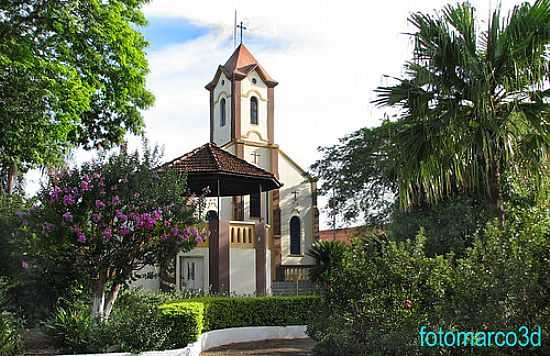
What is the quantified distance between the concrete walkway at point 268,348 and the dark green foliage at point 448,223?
14.7ft

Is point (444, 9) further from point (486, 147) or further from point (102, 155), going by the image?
point (102, 155)

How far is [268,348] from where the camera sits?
48.1 feet

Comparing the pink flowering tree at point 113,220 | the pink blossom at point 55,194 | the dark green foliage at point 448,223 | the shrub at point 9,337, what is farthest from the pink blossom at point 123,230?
the dark green foliage at point 448,223

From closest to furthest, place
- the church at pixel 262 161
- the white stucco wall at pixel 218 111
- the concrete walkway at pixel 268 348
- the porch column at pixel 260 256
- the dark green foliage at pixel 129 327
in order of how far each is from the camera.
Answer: the dark green foliage at pixel 129 327 → the concrete walkway at pixel 268 348 → the porch column at pixel 260 256 → the church at pixel 262 161 → the white stucco wall at pixel 218 111

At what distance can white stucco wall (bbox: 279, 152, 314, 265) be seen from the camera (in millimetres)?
38406

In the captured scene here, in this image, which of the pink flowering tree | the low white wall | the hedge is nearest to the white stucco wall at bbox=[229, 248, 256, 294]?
the hedge

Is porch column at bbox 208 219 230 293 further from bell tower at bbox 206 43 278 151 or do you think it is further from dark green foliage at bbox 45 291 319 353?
bell tower at bbox 206 43 278 151

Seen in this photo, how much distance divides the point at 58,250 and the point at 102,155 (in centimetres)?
224

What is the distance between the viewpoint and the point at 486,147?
1214 centimetres

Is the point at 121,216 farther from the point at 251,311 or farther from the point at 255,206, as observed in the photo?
the point at 255,206

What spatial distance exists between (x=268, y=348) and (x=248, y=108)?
2447 centimetres

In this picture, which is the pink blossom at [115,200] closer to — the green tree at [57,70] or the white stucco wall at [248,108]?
the green tree at [57,70]

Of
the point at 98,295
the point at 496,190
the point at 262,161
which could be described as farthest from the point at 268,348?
the point at 262,161

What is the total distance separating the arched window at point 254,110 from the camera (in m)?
37.8
